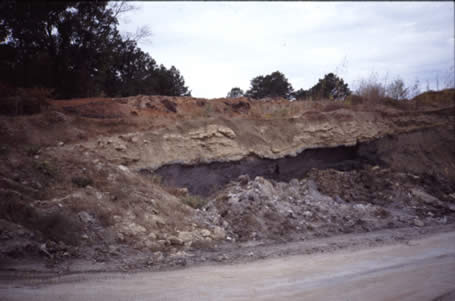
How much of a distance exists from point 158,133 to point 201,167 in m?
1.61

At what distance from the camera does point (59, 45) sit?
44.5 ft

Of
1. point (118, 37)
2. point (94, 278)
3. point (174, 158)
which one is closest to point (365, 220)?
point (174, 158)

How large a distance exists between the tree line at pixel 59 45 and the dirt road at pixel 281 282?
8322 mm

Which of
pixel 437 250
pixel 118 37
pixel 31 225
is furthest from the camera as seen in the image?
pixel 118 37

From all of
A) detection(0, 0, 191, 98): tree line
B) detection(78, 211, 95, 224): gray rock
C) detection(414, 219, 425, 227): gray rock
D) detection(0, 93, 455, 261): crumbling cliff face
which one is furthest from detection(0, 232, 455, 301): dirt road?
detection(0, 0, 191, 98): tree line

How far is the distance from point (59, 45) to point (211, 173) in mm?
7823

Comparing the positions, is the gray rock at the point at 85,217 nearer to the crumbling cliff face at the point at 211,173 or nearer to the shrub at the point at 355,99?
the crumbling cliff face at the point at 211,173

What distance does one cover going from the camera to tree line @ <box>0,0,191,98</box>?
1261 cm

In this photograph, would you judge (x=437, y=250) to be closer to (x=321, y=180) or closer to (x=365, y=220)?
(x=365, y=220)

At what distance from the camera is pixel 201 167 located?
1085 cm

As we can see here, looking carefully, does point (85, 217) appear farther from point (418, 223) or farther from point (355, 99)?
point (355, 99)

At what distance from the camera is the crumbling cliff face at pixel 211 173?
7113 mm

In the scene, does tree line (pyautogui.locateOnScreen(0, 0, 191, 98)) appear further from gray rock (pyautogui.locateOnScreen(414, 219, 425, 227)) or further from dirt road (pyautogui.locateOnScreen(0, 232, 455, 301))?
Answer: gray rock (pyautogui.locateOnScreen(414, 219, 425, 227))

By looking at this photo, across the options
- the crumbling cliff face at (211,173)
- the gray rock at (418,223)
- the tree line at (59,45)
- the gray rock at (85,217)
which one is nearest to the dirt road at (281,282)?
the crumbling cliff face at (211,173)
